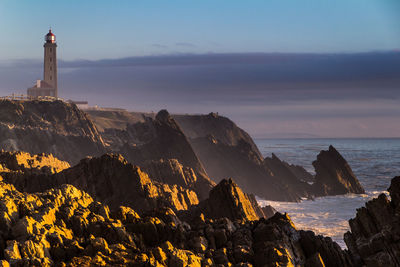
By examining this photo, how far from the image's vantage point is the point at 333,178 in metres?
143

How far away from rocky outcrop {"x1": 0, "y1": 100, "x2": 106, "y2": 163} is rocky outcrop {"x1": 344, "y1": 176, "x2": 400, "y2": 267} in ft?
315

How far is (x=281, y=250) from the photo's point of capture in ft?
117

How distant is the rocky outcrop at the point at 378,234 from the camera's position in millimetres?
38156

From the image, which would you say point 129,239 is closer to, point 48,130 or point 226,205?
point 226,205

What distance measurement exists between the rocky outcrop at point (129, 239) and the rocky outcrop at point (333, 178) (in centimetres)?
9851

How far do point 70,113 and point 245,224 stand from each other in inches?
5053

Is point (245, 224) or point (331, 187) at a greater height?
point (245, 224)

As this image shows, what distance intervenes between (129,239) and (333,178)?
378ft

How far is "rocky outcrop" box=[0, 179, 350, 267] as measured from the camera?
30672 millimetres

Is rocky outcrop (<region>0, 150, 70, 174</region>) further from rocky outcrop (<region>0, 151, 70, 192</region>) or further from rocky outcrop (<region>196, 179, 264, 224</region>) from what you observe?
rocky outcrop (<region>196, 179, 264, 224</region>)

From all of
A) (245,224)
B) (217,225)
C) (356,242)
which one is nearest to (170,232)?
(217,225)

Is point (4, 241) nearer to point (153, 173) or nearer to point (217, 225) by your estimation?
point (217, 225)

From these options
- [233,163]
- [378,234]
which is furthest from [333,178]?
[378,234]

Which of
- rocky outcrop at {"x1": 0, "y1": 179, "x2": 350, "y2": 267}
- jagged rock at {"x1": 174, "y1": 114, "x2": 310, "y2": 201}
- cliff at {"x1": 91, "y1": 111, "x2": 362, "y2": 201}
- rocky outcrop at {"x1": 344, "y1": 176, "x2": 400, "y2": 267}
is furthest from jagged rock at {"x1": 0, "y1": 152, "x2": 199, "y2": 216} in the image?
jagged rock at {"x1": 174, "y1": 114, "x2": 310, "y2": 201}
